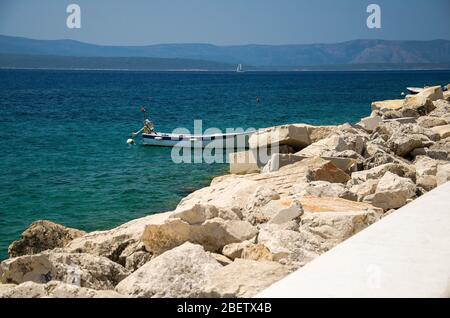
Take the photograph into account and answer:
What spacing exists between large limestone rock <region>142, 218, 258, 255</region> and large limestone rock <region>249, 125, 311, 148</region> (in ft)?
22.4

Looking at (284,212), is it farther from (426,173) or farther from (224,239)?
(426,173)

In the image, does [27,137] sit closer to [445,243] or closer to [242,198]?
[242,198]

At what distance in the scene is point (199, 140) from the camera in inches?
867

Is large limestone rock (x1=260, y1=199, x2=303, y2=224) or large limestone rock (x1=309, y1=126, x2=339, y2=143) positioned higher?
large limestone rock (x1=309, y1=126, x2=339, y2=143)

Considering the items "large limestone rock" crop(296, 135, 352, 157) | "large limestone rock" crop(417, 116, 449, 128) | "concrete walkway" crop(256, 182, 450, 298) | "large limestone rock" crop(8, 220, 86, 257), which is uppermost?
"large limestone rock" crop(417, 116, 449, 128)

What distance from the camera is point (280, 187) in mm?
8398

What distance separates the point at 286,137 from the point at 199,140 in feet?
33.8

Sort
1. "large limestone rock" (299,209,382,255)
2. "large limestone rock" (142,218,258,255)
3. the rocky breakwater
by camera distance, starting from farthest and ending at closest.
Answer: "large limestone rock" (142,218,258,255)
"large limestone rock" (299,209,382,255)
the rocky breakwater

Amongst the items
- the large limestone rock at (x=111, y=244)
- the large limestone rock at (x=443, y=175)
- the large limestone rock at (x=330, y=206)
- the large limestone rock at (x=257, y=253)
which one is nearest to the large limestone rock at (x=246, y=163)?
the large limestone rock at (x=443, y=175)

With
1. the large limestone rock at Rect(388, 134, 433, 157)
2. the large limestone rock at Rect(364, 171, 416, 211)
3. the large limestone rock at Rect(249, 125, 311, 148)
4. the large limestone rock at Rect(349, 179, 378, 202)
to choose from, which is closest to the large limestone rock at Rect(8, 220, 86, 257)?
the large limestone rock at Rect(349, 179, 378, 202)

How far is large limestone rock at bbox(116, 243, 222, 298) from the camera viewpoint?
12.3 ft

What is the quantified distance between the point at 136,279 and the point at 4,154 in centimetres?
1945

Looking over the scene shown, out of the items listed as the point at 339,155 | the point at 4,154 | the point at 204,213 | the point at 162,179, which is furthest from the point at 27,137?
the point at 204,213

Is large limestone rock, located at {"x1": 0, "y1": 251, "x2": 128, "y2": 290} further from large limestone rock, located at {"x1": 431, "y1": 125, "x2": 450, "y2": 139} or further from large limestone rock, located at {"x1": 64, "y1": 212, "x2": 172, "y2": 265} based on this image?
large limestone rock, located at {"x1": 431, "y1": 125, "x2": 450, "y2": 139}
